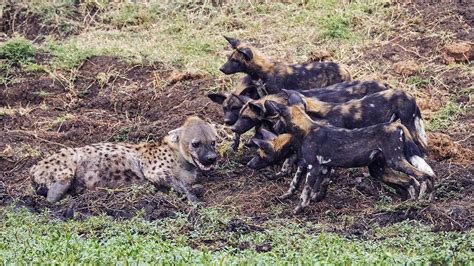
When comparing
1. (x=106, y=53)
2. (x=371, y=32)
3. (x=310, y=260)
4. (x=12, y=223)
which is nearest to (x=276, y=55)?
(x=371, y=32)

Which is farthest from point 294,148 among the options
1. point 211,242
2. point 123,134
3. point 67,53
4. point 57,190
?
point 67,53

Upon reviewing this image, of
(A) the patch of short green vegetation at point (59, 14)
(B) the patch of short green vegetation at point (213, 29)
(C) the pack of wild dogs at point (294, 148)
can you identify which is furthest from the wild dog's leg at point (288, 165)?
(A) the patch of short green vegetation at point (59, 14)

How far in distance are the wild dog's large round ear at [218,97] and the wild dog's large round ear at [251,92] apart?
1.34 ft

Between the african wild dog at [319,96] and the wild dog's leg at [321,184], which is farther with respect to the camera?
the african wild dog at [319,96]

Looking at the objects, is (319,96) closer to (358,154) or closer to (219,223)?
(358,154)

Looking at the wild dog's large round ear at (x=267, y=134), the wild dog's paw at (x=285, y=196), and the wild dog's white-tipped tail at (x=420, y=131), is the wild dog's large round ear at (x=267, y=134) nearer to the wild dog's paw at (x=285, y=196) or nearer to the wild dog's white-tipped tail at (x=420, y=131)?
the wild dog's paw at (x=285, y=196)

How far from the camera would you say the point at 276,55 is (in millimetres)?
15250

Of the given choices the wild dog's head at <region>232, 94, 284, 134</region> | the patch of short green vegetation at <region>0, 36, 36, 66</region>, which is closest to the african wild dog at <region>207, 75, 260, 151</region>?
the wild dog's head at <region>232, 94, 284, 134</region>

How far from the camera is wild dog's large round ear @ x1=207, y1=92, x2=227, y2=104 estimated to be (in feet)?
40.8

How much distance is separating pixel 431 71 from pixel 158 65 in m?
3.63

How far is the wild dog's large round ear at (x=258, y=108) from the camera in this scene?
1168cm

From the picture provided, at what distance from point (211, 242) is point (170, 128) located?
151 inches

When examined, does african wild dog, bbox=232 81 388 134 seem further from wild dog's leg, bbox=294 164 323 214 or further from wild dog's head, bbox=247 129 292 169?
wild dog's leg, bbox=294 164 323 214

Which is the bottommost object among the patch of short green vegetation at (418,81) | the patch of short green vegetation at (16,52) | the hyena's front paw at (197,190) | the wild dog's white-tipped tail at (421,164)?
the patch of short green vegetation at (16,52)
